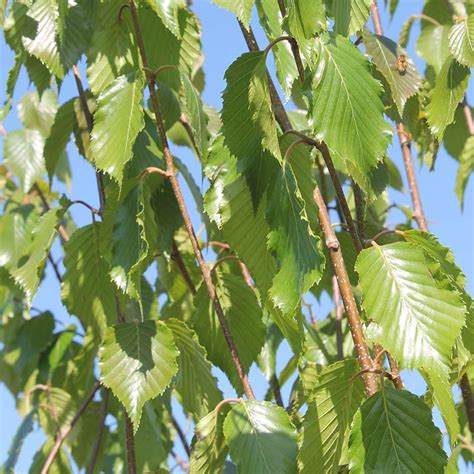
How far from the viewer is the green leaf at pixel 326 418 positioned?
839 mm

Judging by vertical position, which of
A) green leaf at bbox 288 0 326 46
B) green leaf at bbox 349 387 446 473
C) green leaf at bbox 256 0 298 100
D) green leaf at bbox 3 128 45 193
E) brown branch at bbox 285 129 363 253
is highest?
green leaf at bbox 3 128 45 193

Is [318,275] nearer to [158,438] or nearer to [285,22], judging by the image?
[285,22]

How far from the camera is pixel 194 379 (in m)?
1.09

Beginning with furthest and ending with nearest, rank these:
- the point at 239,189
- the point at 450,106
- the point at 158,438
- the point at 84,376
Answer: the point at 84,376
the point at 158,438
the point at 450,106
the point at 239,189

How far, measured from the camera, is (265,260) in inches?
34.7

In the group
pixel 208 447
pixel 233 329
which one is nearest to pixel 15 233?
pixel 233 329

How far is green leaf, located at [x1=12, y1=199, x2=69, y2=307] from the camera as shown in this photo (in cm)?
114

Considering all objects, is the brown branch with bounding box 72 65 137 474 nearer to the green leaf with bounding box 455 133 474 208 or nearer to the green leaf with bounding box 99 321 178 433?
the green leaf with bounding box 99 321 178 433

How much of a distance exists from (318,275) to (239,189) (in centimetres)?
16

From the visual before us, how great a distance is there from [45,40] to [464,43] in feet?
1.76

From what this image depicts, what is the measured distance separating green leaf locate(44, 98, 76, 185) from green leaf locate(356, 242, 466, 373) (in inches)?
26.5

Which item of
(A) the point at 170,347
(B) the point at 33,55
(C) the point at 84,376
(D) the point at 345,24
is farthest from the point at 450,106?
(C) the point at 84,376

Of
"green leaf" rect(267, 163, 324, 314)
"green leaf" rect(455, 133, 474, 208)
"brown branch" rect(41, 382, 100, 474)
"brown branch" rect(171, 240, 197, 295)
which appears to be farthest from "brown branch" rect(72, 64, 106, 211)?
"green leaf" rect(455, 133, 474, 208)

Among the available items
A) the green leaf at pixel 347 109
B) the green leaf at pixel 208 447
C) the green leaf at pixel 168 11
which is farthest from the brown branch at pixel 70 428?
the green leaf at pixel 347 109
